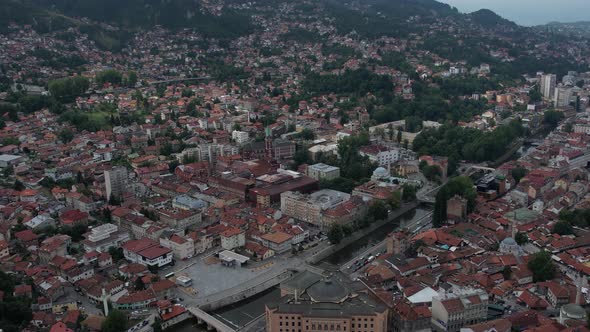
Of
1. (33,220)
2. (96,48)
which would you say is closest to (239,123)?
(33,220)

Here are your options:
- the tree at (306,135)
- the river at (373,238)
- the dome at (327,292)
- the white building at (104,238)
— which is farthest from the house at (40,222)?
the tree at (306,135)

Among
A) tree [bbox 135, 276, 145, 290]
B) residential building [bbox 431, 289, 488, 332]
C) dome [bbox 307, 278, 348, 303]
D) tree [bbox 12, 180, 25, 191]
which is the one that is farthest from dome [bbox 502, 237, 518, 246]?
tree [bbox 12, 180, 25, 191]

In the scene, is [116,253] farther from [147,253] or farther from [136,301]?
[136,301]

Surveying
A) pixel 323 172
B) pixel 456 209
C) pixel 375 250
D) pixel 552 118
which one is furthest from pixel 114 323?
pixel 552 118

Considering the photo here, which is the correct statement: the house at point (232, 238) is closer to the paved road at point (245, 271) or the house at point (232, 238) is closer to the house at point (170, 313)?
the paved road at point (245, 271)

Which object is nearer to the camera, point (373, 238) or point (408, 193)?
point (373, 238)

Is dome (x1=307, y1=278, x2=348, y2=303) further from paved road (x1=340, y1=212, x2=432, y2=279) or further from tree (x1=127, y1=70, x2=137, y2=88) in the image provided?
tree (x1=127, y1=70, x2=137, y2=88)

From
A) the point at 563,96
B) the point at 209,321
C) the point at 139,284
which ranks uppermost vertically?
the point at 563,96
